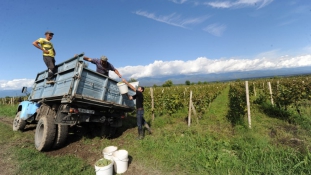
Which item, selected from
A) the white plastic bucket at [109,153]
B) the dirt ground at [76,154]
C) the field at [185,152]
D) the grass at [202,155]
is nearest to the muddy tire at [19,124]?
the field at [185,152]

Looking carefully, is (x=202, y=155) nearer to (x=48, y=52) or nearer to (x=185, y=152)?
(x=185, y=152)

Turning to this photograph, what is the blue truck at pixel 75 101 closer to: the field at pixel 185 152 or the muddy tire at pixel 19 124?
the field at pixel 185 152

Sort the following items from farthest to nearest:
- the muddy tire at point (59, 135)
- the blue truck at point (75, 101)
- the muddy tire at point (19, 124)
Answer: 1. the muddy tire at point (19, 124)
2. the muddy tire at point (59, 135)
3. the blue truck at point (75, 101)

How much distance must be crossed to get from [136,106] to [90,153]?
1940 millimetres

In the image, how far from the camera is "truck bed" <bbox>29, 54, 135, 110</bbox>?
4.22 metres

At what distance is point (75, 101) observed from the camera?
14.1 ft

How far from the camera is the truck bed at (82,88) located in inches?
166

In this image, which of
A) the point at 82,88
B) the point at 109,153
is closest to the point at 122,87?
the point at 82,88

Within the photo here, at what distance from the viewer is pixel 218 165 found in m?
3.59

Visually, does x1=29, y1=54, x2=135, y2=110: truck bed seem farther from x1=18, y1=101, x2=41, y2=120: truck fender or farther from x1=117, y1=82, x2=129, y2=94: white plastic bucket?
x1=18, y1=101, x2=41, y2=120: truck fender

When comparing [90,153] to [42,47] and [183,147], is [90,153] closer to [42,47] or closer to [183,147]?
[183,147]

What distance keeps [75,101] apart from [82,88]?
368mm

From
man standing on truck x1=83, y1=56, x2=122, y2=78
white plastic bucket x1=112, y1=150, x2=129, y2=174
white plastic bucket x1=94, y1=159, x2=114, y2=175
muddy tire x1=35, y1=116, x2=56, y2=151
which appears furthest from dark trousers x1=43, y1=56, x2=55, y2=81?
white plastic bucket x1=94, y1=159, x2=114, y2=175

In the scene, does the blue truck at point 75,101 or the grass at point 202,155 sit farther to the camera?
the blue truck at point 75,101
